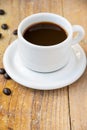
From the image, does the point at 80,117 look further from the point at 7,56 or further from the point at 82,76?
the point at 7,56

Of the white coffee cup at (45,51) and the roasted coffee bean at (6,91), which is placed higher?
the white coffee cup at (45,51)

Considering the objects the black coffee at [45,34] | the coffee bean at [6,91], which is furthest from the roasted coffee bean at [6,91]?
the black coffee at [45,34]

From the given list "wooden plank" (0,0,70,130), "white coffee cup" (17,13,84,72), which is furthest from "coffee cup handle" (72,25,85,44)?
"wooden plank" (0,0,70,130)

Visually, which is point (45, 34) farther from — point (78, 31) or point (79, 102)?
point (79, 102)

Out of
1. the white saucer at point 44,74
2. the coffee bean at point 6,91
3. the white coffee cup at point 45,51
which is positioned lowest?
the coffee bean at point 6,91

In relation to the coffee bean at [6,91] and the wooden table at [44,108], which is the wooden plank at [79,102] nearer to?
the wooden table at [44,108]
